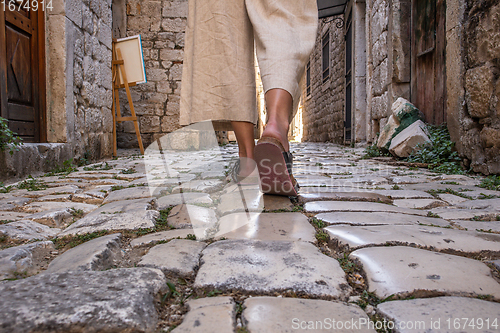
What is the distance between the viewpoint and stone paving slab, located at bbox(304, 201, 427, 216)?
1408 mm

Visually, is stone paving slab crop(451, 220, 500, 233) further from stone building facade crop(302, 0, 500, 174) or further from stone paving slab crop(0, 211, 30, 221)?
stone paving slab crop(0, 211, 30, 221)

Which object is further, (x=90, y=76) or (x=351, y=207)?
(x=90, y=76)

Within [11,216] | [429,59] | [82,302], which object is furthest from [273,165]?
[429,59]

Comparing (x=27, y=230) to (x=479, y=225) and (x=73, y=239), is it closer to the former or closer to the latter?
(x=73, y=239)

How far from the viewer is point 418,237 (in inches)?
39.8

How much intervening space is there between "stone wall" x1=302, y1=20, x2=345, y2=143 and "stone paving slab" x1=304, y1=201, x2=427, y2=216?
6593 mm

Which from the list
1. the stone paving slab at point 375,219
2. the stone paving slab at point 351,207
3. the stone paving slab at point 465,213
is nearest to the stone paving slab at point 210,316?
the stone paving slab at point 375,219

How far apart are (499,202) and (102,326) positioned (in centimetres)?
176

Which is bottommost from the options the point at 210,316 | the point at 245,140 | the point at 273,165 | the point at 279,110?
the point at 210,316

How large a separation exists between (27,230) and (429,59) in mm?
4420

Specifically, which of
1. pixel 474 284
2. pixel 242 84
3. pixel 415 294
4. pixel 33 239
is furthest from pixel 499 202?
pixel 33 239

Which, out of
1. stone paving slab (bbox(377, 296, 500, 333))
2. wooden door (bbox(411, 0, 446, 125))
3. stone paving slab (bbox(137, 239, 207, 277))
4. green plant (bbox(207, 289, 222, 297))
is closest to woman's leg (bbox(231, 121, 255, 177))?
stone paving slab (bbox(137, 239, 207, 277))

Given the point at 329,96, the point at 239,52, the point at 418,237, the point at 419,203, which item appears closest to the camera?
the point at 418,237

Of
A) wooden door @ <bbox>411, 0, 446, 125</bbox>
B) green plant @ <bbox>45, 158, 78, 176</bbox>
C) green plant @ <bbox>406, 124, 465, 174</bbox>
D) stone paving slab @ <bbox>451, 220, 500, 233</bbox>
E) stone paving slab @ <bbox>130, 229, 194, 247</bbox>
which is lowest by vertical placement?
stone paving slab @ <bbox>130, 229, 194, 247</bbox>
